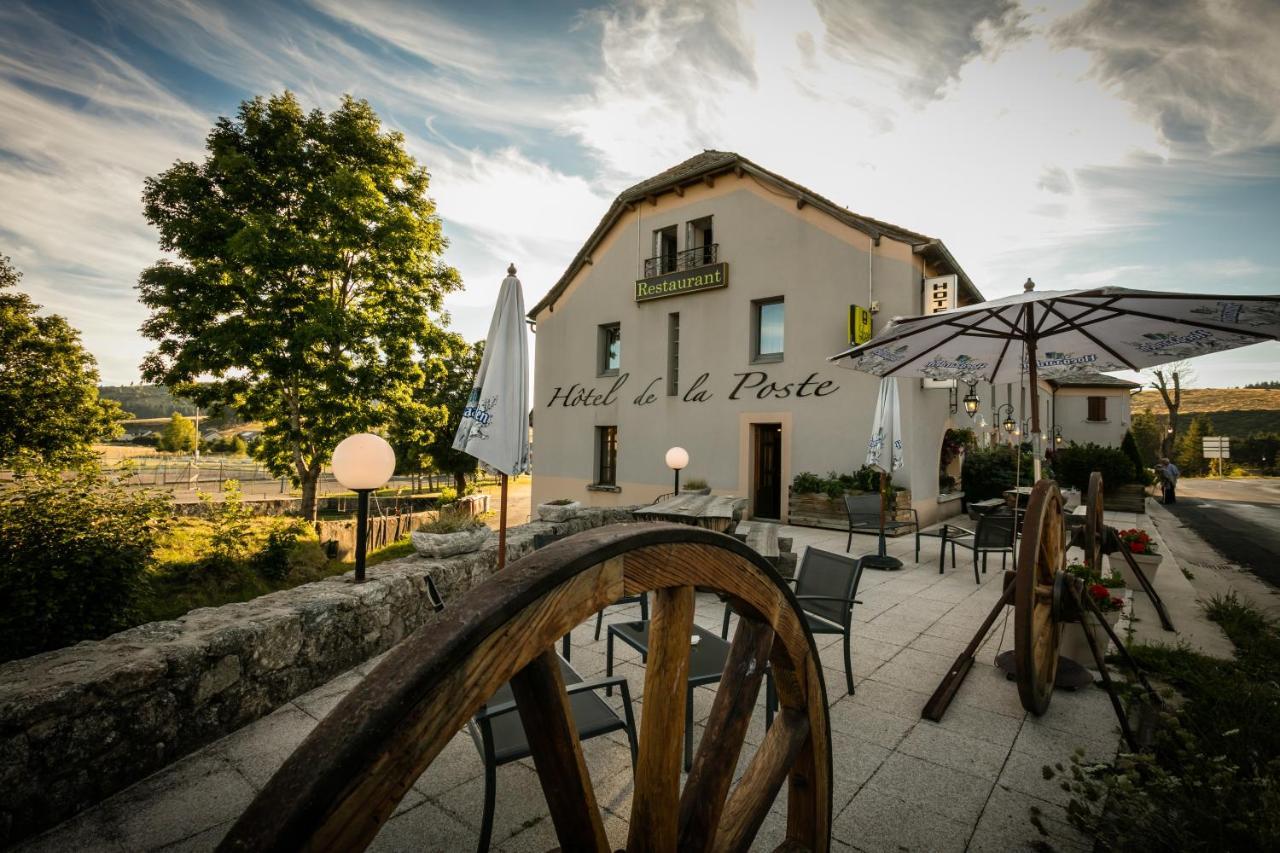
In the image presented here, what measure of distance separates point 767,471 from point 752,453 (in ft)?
2.49

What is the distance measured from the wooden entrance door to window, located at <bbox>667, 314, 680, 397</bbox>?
242 centimetres

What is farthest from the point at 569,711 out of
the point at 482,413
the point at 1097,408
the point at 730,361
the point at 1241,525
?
the point at 1097,408

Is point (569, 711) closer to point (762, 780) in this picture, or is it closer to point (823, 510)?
point (762, 780)

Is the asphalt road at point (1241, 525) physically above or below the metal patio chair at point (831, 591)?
below

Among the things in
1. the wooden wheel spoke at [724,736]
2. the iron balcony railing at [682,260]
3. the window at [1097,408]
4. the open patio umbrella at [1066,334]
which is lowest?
the wooden wheel spoke at [724,736]

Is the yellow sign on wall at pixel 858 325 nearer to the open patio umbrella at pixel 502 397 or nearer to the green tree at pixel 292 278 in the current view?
the open patio umbrella at pixel 502 397

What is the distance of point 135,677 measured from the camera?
2.37 metres

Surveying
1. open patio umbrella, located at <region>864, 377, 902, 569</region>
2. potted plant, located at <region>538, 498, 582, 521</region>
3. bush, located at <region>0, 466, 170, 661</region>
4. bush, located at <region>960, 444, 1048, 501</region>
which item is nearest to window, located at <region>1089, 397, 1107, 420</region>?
bush, located at <region>960, 444, 1048, 501</region>

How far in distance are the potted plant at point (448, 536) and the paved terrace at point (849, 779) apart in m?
1.27

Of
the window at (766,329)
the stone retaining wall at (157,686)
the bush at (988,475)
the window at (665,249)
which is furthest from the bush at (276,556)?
the bush at (988,475)

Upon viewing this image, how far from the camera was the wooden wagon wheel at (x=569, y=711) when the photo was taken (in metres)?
0.48

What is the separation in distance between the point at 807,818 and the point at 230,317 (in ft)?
46.5

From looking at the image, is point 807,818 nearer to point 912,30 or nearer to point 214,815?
point 214,815

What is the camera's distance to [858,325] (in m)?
9.89
